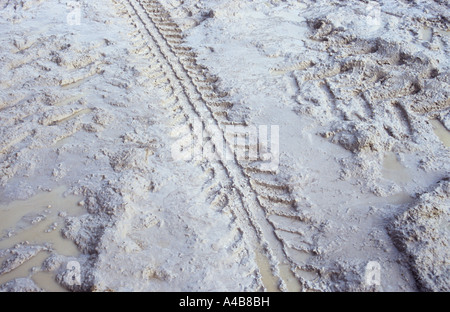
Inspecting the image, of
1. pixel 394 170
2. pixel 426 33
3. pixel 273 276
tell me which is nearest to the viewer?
pixel 273 276

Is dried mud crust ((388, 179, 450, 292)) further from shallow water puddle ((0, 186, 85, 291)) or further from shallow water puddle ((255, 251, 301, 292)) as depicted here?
shallow water puddle ((0, 186, 85, 291))

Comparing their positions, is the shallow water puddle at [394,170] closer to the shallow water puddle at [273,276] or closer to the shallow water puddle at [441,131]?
the shallow water puddle at [441,131]

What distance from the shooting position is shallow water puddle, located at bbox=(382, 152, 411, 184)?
2912mm

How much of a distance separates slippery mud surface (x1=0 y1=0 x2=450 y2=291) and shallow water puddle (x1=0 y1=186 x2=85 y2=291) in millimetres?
11

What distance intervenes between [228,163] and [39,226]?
1585 mm

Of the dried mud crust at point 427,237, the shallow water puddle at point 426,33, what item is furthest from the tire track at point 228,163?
the shallow water puddle at point 426,33

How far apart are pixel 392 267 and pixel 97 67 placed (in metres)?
3.83

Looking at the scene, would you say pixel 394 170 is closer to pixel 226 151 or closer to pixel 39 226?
pixel 226 151

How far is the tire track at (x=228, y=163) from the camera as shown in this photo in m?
2.46

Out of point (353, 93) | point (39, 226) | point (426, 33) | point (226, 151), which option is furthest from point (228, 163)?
point (426, 33)

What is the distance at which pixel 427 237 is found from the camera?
237cm
